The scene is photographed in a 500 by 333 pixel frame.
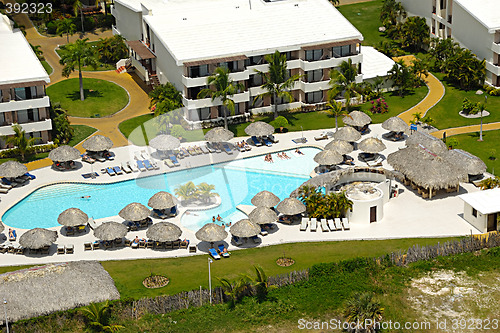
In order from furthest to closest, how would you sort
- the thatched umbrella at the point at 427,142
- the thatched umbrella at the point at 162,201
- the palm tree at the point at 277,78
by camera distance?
1. the palm tree at the point at 277,78
2. the thatched umbrella at the point at 427,142
3. the thatched umbrella at the point at 162,201

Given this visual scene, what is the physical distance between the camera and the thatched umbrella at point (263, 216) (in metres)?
68.3

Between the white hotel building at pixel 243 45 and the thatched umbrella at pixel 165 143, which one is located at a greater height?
the white hotel building at pixel 243 45

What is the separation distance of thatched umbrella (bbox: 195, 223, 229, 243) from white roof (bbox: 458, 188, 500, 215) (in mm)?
19364

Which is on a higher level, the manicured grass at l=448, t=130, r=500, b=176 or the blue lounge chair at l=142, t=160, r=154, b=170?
the manicured grass at l=448, t=130, r=500, b=176

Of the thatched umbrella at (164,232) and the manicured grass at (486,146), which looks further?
the manicured grass at (486,146)

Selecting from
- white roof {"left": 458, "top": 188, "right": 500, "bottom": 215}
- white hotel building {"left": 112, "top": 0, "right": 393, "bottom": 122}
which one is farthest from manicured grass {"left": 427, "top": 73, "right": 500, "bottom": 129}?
white roof {"left": 458, "top": 188, "right": 500, "bottom": 215}

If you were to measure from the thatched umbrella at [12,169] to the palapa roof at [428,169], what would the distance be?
32.6 meters

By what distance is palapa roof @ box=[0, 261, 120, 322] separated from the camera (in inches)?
2277

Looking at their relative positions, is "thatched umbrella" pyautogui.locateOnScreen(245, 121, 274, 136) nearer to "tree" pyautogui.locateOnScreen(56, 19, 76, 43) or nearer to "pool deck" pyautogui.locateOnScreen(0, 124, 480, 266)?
"pool deck" pyautogui.locateOnScreen(0, 124, 480, 266)

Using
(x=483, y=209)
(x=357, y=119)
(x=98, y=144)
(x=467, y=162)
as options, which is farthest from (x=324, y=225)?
(x=98, y=144)

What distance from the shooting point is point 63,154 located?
79.4 m

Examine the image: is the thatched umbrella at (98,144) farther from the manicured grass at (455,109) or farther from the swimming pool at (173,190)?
the manicured grass at (455,109)

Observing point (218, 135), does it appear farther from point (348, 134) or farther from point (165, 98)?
point (348, 134)

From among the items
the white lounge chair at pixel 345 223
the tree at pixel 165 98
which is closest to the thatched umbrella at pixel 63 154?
the tree at pixel 165 98
